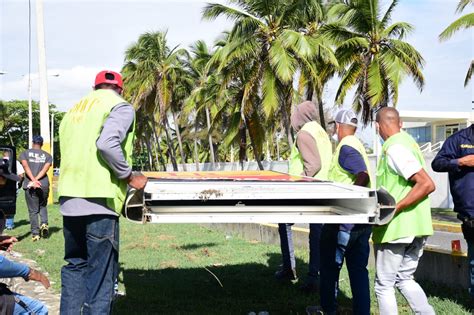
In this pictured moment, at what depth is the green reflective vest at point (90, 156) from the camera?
12.6 ft

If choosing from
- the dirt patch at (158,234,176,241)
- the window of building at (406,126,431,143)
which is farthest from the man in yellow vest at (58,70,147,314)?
the window of building at (406,126,431,143)

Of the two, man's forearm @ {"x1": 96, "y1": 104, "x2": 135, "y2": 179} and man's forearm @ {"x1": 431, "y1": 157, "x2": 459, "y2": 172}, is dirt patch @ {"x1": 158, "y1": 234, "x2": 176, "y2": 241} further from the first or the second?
man's forearm @ {"x1": 96, "y1": 104, "x2": 135, "y2": 179}

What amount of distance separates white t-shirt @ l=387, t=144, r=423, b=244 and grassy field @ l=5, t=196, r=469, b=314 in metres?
1.46

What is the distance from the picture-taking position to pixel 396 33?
2503 cm

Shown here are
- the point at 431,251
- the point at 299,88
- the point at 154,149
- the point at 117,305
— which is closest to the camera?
the point at 117,305

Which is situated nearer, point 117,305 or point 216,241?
point 117,305

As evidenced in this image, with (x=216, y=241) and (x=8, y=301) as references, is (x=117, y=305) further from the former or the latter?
(x=216, y=241)

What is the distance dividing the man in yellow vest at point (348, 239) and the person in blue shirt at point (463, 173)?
0.78 metres

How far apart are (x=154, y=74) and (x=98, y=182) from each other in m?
37.9

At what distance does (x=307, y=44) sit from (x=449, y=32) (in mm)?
5639

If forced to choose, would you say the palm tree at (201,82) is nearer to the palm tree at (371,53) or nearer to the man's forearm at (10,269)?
the palm tree at (371,53)

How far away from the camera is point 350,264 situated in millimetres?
4652

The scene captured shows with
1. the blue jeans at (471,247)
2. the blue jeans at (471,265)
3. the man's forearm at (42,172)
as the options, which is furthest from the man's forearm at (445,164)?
the man's forearm at (42,172)

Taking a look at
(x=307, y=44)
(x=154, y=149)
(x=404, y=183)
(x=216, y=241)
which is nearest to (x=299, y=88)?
(x=307, y=44)
